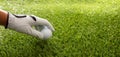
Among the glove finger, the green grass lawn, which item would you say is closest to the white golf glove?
the glove finger

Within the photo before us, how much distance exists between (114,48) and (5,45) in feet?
3.32

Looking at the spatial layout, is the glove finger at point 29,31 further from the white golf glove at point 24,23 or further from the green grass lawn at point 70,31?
the green grass lawn at point 70,31

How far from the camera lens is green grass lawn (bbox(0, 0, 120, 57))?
2092 mm

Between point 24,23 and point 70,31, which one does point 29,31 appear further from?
point 70,31

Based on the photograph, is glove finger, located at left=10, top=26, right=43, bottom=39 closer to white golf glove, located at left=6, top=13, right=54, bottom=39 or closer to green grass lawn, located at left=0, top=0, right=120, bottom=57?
white golf glove, located at left=6, top=13, right=54, bottom=39

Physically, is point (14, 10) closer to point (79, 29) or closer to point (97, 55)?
point (79, 29)

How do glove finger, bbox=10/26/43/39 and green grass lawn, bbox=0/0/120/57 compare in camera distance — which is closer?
glove finger, bbox=10/26/43/39

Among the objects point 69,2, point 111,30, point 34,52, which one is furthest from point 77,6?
point 34,52

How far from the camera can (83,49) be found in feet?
6.97

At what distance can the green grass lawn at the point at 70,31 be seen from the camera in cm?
209

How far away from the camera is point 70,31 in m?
2.29

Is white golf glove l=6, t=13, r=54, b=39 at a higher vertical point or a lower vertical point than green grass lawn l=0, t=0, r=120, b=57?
higher

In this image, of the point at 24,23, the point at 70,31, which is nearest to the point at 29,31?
the point at 24,23

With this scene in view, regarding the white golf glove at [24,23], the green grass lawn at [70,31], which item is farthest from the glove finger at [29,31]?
the green grass lawn at [70,31]
